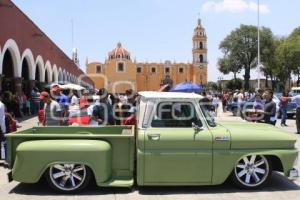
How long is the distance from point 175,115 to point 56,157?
6.16 feet

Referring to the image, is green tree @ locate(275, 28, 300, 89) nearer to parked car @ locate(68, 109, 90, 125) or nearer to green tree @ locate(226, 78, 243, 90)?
green tree @ locate(226, 78, 243, 90)

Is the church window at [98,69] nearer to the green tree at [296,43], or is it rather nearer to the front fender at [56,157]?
the green tree at [296,43]

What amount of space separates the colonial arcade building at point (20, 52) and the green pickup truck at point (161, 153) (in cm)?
1474

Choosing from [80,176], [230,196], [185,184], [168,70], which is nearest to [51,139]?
[80,176]

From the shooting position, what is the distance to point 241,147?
732 cm

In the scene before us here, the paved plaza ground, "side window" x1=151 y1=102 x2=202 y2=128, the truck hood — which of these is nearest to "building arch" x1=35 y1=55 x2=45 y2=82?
the paved plaza ground

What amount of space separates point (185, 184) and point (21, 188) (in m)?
2.57

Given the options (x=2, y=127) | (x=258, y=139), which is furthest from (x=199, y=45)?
(x=258, y=139)

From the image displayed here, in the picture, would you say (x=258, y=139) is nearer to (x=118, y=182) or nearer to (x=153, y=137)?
(x=153, y=137)

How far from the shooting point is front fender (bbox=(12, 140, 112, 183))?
7102 millimetres

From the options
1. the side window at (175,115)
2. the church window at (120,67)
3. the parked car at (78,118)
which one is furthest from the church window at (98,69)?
the side window at (175,115)

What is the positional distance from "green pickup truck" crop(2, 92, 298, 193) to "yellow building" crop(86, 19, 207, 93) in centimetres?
10867

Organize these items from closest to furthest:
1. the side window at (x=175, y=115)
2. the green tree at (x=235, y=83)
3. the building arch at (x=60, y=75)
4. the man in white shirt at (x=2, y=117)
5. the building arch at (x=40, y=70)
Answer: the side window at (x=175, y=115) < the man in white shirt at (x=2, y=117) < the building arch at (x=40, y=70) < the building arch at (x=60, y=75) < the green tree at (x=235, y=83)

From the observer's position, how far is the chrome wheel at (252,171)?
740cm
